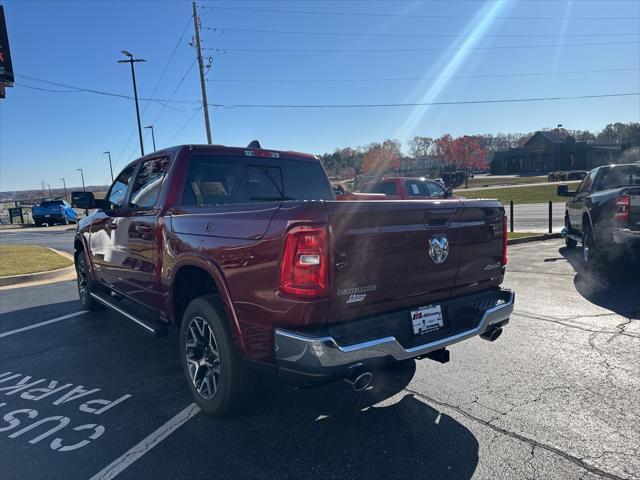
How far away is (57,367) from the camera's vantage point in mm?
4633

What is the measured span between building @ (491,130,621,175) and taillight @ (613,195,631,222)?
77.2 meters

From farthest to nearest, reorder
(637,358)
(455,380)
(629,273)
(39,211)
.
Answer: (39,211) < (629,273) < (637,358) < (455,380)

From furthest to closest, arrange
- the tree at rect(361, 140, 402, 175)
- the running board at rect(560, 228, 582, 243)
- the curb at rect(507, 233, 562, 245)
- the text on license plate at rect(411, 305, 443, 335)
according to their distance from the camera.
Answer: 1. the tree at rect(361, 140, 402, 175)
2. the curb at rect(507, 233, 562, 245)
3. the running board at rect(560, 228, 582, 243)
4. the text on license plate at rect(411, 305, 443, 335)

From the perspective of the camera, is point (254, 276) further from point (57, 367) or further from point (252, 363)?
point (57, 367)

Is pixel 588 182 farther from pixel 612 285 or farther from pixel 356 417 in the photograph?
pixel 356 417

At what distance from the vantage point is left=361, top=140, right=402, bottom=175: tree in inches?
4323

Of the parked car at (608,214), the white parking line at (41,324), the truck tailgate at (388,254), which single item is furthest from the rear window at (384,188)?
the truck tailgate at (388,254)

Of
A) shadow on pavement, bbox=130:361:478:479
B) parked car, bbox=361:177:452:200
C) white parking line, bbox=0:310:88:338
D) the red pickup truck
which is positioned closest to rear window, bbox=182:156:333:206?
the red pickup truck

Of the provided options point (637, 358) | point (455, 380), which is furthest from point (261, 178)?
point (637, 358)

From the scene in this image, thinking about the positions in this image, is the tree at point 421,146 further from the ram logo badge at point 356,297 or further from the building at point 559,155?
the ram logo badge at point 356,297

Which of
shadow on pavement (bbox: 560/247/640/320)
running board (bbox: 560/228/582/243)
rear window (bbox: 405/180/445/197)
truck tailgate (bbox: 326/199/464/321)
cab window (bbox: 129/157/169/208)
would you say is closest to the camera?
truck tailgate (bbox: 326/199/464/321)

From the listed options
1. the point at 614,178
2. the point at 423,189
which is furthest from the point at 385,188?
the point at 614,178

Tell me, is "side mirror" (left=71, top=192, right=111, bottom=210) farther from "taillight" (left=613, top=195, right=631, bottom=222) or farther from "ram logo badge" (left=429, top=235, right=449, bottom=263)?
"taillight" (left=613, top=195, right=631, bottom=222)

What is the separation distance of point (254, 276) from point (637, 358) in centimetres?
375
